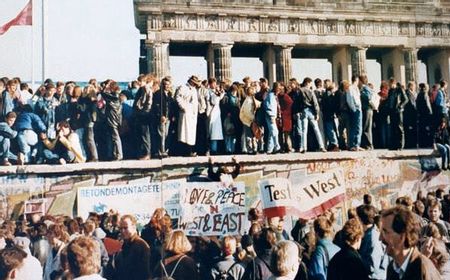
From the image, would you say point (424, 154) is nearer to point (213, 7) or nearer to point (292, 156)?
point (292, 156)

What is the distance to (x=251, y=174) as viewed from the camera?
7.81 m

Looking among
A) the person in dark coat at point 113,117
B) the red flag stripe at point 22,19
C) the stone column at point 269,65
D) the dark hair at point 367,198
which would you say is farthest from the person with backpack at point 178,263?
the red flag stripe at point 22,19

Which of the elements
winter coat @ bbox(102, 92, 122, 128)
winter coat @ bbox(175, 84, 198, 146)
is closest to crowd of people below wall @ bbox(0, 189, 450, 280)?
winter coat @ bbox(175, 84, 198, 146)

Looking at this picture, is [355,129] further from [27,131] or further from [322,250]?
[27,131]

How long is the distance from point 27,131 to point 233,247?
9.66ft

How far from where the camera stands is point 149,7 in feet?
27.2

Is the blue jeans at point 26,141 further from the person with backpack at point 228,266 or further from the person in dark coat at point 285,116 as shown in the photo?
the person in dark coat at point 285,116

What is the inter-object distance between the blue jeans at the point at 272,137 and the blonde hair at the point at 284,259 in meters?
2.95

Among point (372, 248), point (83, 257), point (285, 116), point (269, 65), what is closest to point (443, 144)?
point (285, 116)

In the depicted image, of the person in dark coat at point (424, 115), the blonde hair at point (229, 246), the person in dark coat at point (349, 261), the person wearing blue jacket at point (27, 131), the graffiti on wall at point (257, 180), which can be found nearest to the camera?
the person in dark coat at point (349, 261)

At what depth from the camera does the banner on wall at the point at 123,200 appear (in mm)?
7184

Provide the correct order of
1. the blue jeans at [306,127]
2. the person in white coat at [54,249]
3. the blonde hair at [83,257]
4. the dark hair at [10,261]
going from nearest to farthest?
the blonde hair at [83,257]
the dark hair at [10,261]
the person in white coat at [54,249]
the blue jeans at [306,127]

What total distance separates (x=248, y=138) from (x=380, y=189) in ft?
6.41

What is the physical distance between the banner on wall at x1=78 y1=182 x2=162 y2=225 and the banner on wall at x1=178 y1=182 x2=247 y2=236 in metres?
0.39
